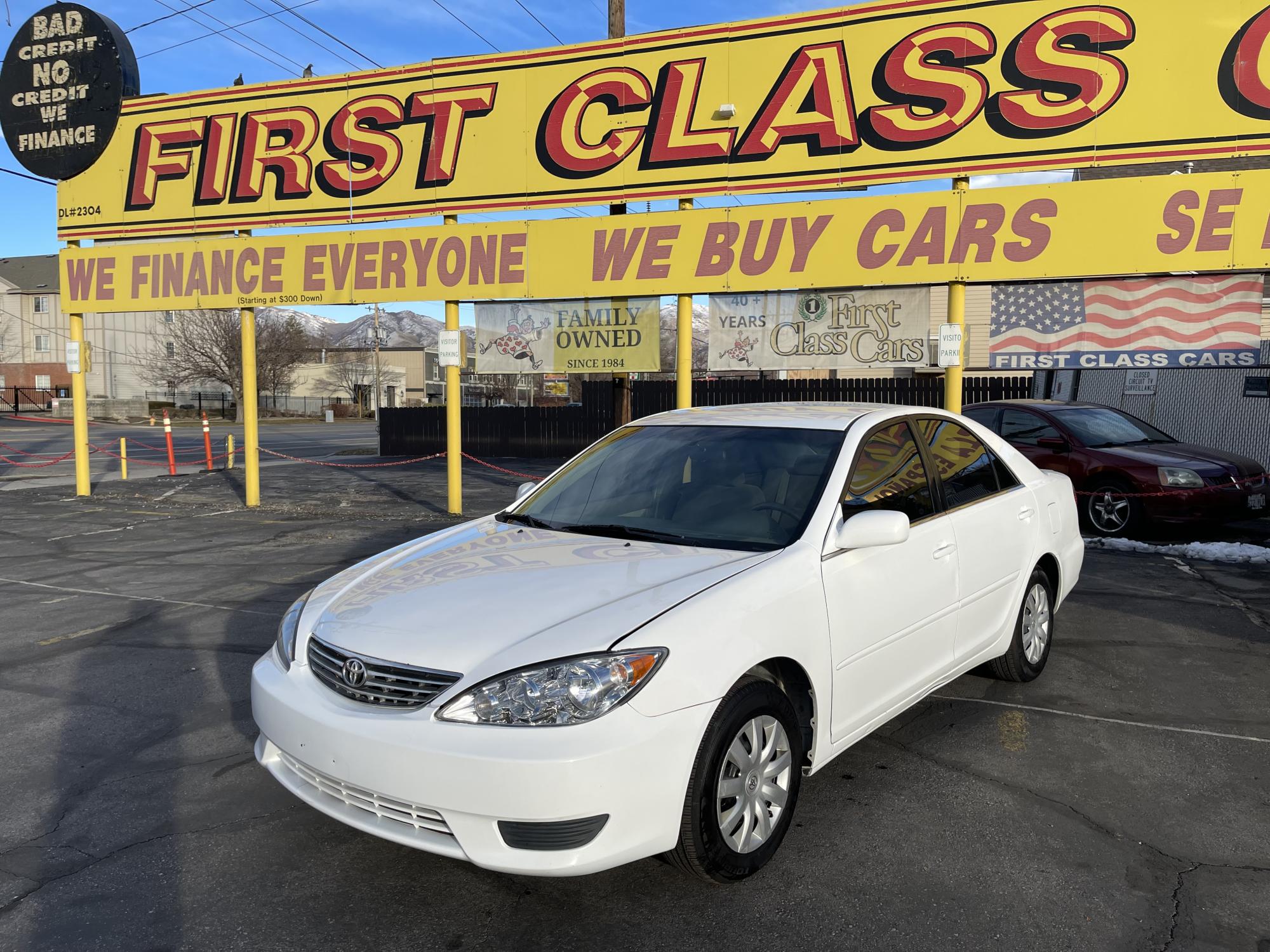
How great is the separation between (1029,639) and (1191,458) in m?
6.09

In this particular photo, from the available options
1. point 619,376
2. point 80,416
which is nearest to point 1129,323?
point 619,376

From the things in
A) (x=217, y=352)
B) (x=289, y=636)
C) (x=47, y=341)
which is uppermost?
(x=47, y=341)

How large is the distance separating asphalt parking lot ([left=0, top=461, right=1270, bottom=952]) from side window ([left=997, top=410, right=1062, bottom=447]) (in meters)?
4.30

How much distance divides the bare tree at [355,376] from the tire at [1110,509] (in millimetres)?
76878

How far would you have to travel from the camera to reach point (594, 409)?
24.7 metres

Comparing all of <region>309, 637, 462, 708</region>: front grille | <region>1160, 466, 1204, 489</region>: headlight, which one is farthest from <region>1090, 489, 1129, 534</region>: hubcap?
<region>309, 637, 462, 708</region>: front grille

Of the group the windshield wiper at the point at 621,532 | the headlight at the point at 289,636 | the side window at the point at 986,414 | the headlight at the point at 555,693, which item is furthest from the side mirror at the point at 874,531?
the side window at the point at 986,414

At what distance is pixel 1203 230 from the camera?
9547mm

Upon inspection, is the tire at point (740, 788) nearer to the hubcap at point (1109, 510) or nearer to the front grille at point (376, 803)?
the front grille at point (376, 803)

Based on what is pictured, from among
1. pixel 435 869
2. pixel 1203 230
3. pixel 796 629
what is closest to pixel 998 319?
pixel 1203 230

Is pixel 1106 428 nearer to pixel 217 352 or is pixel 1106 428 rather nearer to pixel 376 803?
pixel 376 803

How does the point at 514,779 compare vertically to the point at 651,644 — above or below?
below

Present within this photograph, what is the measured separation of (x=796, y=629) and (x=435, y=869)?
1.52m

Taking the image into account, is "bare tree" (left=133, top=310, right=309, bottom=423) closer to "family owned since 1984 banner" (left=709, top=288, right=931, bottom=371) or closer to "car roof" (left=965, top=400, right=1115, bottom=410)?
"family owned since 1984 banner" (left=709, top=288, right=931, bottom=371)
